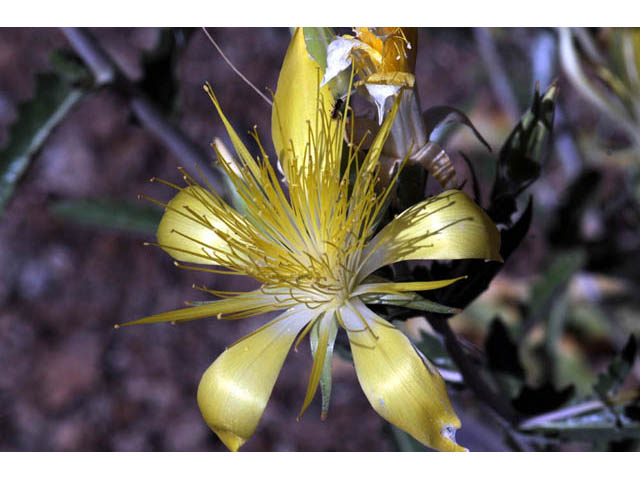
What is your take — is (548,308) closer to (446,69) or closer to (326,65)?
(326,65)

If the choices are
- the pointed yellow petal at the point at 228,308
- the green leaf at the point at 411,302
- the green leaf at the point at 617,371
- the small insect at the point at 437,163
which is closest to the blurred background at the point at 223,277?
A: the green leaf at the point at 617,371

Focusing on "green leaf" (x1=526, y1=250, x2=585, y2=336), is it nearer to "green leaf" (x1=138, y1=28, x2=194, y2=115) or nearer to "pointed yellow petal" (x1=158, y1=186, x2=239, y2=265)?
"pointed yellow petal" (x1=158, y1=186, x2=239, y2=265)

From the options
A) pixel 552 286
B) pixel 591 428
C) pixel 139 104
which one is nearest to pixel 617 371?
pixel 591 428

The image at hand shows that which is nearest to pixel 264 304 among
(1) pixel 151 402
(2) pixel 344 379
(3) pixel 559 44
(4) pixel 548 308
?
(4) pixel 548 308

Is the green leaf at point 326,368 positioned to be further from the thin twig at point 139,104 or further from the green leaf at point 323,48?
the thin twig at point 139,104

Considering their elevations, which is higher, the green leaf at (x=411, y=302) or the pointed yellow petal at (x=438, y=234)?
the pointed yellow petal at (x=438, y=234)

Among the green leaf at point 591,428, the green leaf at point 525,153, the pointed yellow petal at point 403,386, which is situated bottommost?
the green leaf at point 591,428
